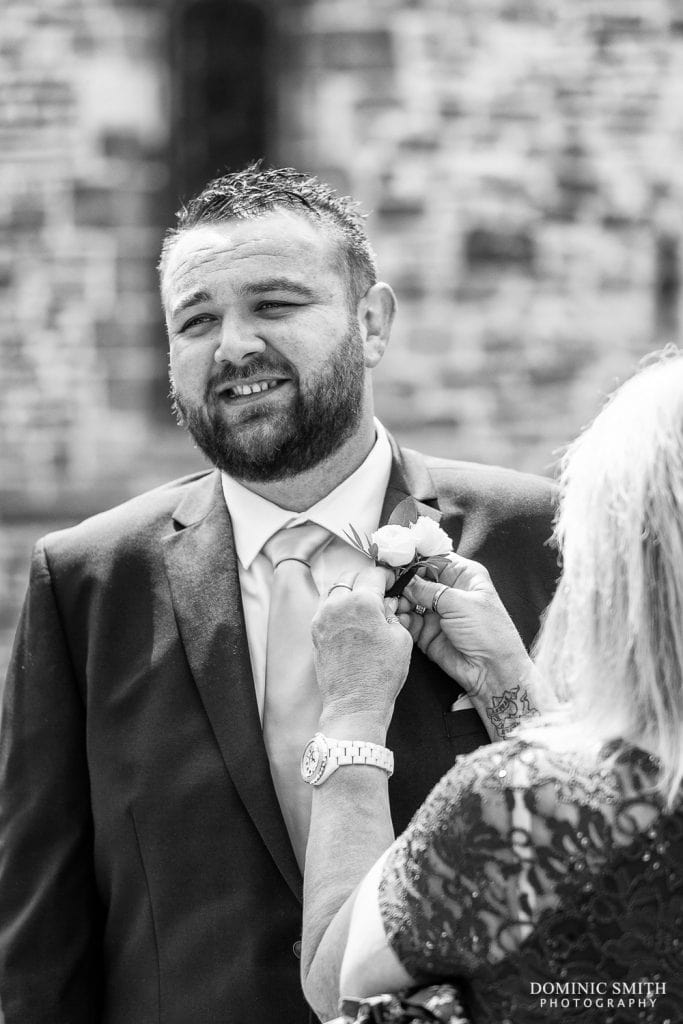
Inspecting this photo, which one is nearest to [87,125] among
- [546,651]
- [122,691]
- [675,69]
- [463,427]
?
[463,427]

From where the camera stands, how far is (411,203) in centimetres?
677

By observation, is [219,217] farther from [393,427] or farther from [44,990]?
[393,427]

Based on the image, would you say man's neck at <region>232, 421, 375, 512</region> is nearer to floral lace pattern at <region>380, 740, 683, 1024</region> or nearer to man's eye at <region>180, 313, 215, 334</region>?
man's eye at <region>180, 313, 215, 334</region>

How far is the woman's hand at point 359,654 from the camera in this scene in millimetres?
2115

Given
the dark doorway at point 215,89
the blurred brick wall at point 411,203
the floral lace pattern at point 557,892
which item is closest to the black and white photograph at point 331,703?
the floral lace pattern at point 557,892

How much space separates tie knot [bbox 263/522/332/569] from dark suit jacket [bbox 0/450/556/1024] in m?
0.08

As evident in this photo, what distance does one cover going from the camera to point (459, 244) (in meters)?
6.82

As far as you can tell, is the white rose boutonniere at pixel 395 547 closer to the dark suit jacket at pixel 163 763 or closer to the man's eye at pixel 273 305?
the dark suit jacket at pixel 163 763

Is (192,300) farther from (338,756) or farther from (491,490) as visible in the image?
(338,756)

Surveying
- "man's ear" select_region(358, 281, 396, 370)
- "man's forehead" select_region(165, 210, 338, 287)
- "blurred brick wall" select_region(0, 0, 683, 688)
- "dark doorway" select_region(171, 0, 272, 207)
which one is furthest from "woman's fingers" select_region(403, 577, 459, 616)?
"dark doorway" select_region(171, 0, 272, 207)

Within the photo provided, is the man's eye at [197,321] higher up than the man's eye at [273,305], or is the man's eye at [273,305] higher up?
the man's eye at [273,305]

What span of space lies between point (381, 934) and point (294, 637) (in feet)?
2.72

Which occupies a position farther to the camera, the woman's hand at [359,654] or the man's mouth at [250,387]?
the man's mouth at [250,387]

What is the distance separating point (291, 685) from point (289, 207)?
0.91 metres
